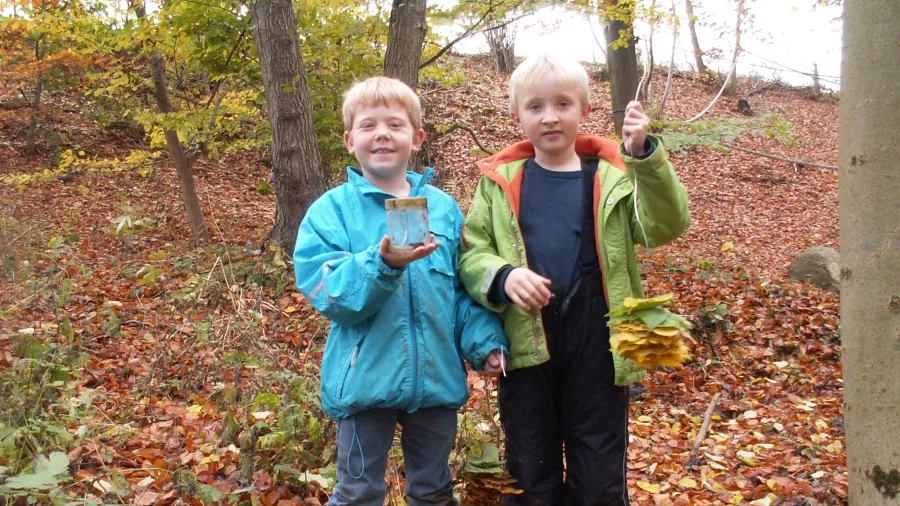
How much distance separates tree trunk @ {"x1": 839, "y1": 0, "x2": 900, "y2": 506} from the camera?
8.05ft

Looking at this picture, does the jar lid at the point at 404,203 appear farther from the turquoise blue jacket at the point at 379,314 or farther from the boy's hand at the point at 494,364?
the boy's hand at the point at 494,364

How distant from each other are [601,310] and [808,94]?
22.4 metres

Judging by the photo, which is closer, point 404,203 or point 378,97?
point 404,203

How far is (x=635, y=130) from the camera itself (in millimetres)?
2113

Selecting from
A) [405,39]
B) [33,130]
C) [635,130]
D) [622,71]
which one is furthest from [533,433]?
[33,130]

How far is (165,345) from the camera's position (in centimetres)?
456

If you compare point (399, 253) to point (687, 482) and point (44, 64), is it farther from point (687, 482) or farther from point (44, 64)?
point (44, 64)

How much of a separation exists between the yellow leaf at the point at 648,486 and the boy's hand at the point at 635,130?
7.26ft

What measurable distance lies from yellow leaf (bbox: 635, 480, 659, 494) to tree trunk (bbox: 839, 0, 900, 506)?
1.11 m

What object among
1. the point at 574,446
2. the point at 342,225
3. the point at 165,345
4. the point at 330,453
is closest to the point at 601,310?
the point at 574,446

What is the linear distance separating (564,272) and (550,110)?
57cm

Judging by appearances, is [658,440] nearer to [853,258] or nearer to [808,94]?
[853,258]

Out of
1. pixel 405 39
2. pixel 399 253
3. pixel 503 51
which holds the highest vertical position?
pixel 503 51

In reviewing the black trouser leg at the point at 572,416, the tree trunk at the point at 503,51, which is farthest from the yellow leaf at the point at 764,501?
the tree trunk at the point at 503,51
